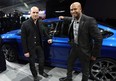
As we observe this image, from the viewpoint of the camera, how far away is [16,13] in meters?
7.86

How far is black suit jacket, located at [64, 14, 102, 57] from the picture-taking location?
318 cm

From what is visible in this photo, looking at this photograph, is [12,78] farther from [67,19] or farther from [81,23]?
[81,23]

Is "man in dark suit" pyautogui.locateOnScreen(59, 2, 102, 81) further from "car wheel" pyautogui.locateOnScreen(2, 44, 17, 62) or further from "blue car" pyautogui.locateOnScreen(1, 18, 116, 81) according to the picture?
"car wheel" pyautogui.locateOnScreen(2, 44, 17, 62)

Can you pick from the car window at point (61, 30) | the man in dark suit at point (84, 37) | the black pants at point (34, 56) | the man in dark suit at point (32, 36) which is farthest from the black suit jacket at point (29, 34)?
the man in dark suit at point (84, 37)

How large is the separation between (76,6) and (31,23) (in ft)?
3.60

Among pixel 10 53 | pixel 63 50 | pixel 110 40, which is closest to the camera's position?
pixel 110 40

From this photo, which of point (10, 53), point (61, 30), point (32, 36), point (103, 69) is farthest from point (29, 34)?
point (103, 69)

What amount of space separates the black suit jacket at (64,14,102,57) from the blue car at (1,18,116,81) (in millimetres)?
536

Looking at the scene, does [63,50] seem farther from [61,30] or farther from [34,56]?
[34,56]

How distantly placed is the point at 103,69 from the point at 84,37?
3.27 feet

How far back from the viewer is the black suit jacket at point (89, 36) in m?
3.18

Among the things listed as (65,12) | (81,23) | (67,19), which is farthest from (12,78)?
(65,12)

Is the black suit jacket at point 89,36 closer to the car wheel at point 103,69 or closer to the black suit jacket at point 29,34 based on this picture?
the car wheel at point 103,69

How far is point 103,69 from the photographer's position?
3916mm
